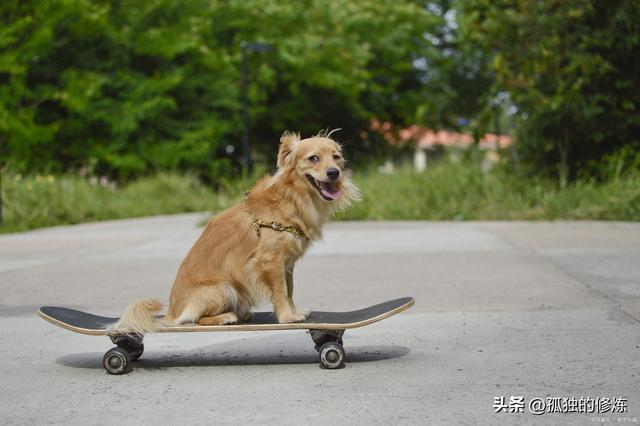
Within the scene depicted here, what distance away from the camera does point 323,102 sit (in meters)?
40.7

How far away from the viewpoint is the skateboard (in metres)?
5.05

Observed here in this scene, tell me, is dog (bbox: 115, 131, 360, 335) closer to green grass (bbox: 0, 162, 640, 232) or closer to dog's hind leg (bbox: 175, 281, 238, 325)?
dog's hind leg (bbox: 175, 281, 238, 325)

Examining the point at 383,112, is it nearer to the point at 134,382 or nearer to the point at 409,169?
the point at 409,169

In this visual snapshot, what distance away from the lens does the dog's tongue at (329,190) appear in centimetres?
537

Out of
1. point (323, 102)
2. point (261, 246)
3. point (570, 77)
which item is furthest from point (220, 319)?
point (323, 102)

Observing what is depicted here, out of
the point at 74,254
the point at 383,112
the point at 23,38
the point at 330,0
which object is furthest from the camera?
the point at 383,112

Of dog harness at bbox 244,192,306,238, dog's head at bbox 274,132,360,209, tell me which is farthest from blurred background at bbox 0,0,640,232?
dog harness at bbox 244,192,306,238

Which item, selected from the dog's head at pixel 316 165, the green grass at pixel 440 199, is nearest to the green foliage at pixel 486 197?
the green grass at pixel 440 199

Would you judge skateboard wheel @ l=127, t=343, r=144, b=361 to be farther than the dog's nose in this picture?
Yes

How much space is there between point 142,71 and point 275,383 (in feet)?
97.6

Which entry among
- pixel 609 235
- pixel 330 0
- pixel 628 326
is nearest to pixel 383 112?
pixel 330 0

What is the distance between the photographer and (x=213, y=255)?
5379mm

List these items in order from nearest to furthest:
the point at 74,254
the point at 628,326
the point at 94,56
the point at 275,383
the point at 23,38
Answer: the point at 275,383 → the point at 628,326 → the point at 74,254 → the point at 23,38 → the point at 94,56

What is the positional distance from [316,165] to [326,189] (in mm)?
174
